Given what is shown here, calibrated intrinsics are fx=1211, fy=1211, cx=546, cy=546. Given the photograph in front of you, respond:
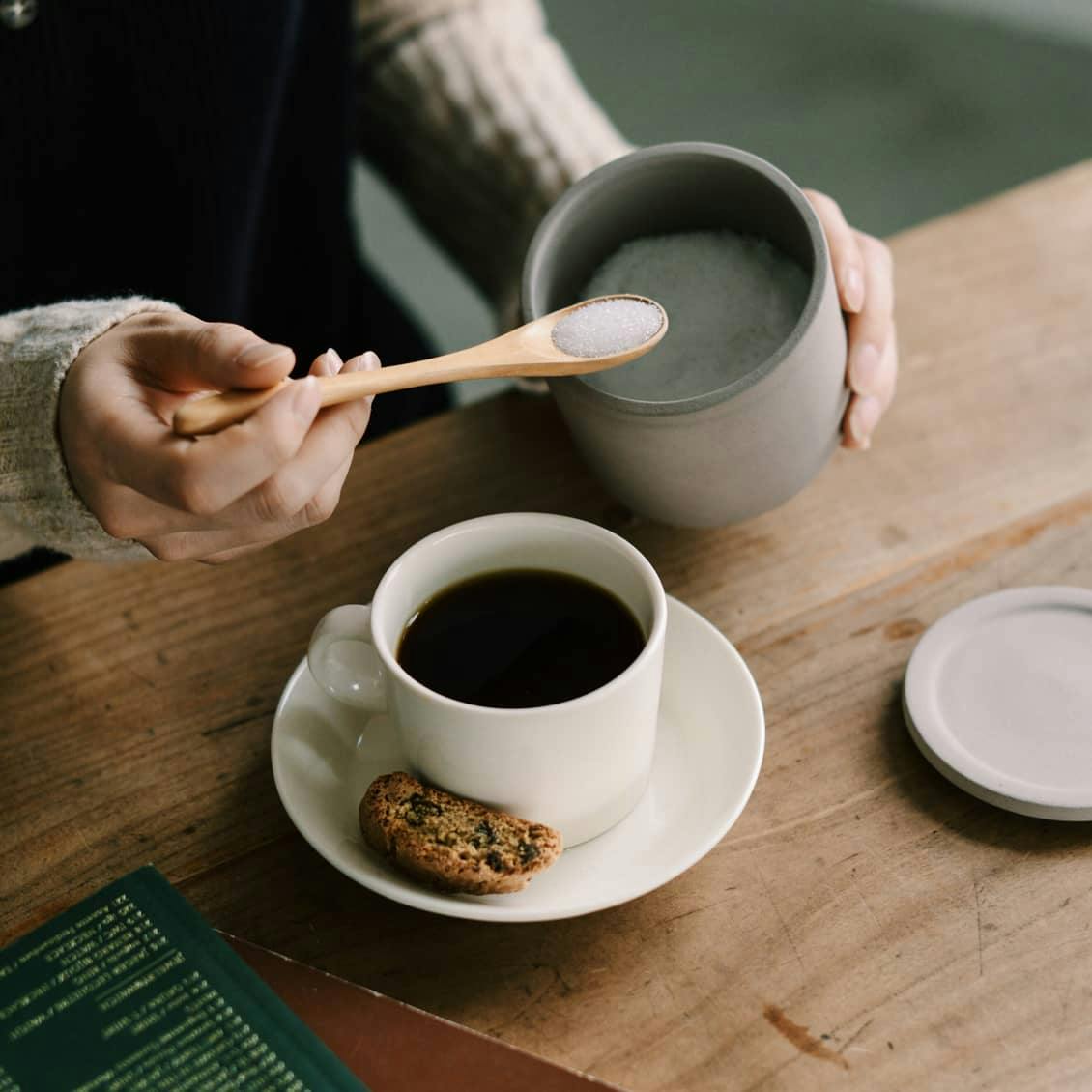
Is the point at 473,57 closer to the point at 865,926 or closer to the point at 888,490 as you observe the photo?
the point at 888,490

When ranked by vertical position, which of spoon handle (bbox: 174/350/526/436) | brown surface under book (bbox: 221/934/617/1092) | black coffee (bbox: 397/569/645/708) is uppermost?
spoon handle (bbox: 174/350/526/436)

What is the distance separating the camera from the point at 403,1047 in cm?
54

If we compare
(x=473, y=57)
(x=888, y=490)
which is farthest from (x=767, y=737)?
(x=473, y=57)

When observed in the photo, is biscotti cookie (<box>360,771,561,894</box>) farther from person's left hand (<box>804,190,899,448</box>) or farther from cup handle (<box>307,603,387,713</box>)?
person's left hand (<box>804,190,899,448</box>)

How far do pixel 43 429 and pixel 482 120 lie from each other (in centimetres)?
57

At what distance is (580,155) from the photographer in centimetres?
101

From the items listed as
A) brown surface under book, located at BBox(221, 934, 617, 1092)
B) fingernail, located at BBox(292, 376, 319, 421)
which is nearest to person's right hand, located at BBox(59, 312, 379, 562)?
fingernail, located at BBox(292, 376, 319, 421)

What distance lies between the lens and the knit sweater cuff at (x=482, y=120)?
1.03 m

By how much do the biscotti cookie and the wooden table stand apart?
6 centimetres

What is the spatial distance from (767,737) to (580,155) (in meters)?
0.55

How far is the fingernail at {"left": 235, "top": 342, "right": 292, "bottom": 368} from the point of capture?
53cm

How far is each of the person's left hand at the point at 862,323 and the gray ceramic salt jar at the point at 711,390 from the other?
14mm

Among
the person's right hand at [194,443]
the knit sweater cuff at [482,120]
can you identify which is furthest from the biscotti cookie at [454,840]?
the knit sweater cuff at [482,120]

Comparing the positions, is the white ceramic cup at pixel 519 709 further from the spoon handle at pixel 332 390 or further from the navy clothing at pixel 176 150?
the navy clothing at pixel 176 150
